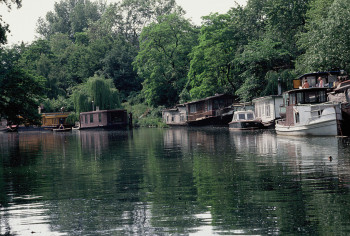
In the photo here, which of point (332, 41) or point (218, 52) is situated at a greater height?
point (218, 52)

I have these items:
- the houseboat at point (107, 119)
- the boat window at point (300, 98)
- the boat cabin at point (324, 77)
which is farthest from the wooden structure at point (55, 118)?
the boat window at point (300, 98)

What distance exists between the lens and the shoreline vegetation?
139 ft

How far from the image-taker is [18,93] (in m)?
39.6

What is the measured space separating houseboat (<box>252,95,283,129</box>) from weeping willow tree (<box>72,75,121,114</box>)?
3010 centimetres

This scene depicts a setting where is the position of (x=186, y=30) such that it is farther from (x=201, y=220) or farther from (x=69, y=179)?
(x=201, y=220)

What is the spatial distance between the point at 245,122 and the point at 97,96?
34187mm

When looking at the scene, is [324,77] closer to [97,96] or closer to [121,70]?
[97,96]

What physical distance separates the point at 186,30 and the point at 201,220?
72.4 m

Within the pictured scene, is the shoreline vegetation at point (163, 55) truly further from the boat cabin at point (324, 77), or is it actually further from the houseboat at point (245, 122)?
the houseboat at point (245, 122)

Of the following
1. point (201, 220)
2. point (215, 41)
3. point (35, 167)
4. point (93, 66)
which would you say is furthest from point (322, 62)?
point (93, 66)

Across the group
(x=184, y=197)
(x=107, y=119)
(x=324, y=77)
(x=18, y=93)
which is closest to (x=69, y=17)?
(x=107, y=119)

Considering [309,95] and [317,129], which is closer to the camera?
[317,129]

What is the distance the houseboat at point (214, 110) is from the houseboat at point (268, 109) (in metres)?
8.00

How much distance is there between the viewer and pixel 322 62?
4331cm
